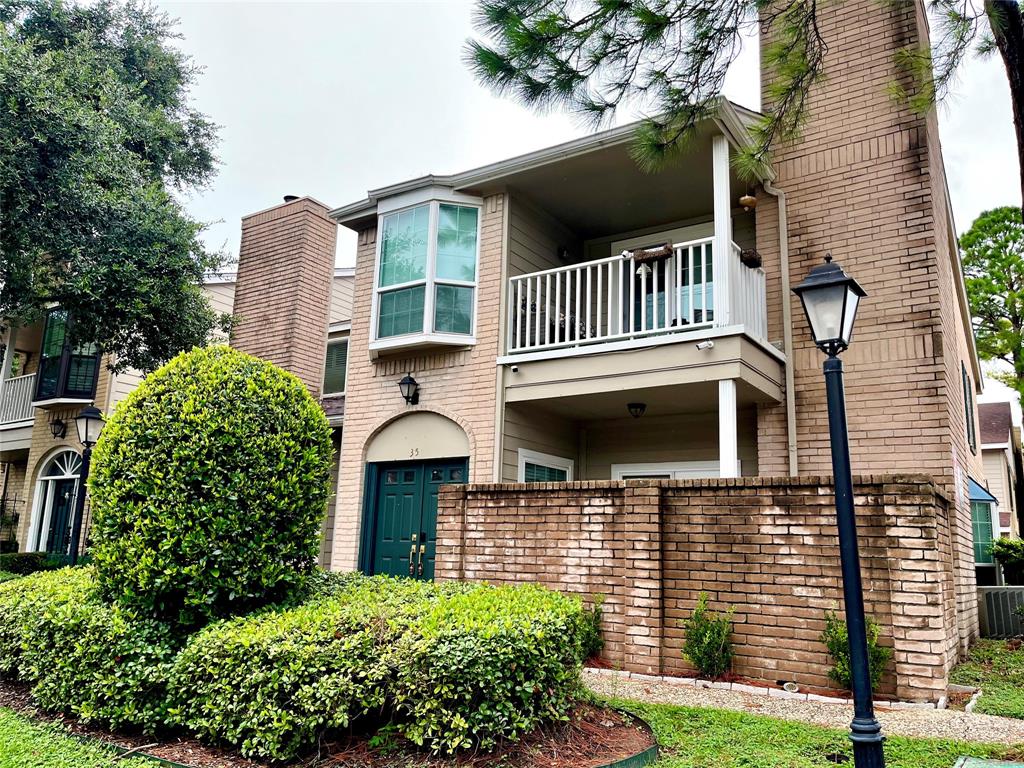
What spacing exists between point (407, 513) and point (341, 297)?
29.1 ft

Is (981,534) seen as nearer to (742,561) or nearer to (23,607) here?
(742,561)

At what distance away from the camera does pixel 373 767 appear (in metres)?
3.79

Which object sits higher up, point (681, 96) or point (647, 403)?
point (681, 96)

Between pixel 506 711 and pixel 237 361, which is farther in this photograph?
pixel 237 361

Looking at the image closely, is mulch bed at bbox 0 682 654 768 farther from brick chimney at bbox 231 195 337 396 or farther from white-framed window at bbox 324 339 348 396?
white-framed window at bbox 324 339 348 396

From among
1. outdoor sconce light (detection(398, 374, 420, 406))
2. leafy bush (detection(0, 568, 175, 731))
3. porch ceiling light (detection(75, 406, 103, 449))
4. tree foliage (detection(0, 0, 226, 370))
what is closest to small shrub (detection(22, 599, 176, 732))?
leafy bush (detection(0, 568, 175, 731))

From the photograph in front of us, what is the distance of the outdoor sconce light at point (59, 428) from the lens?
55.9 feet

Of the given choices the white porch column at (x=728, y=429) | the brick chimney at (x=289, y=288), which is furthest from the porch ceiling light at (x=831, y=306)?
the brick chimney at (x=289, y=288)

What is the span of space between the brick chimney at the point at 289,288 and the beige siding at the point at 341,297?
2713mm

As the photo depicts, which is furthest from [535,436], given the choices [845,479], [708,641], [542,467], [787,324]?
[845,479]

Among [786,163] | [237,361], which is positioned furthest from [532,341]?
[237,361]

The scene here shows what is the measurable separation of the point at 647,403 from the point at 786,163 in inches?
139

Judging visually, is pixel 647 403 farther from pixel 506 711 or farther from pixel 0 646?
pixel 0 646

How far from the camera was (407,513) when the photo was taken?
10.3 metres
